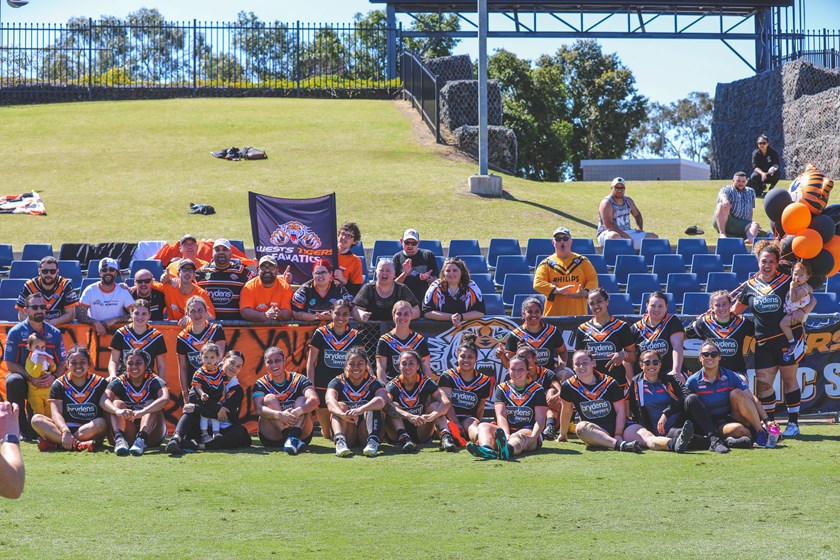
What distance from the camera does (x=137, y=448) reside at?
29.1 ft

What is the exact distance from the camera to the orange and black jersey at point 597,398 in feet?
30.5

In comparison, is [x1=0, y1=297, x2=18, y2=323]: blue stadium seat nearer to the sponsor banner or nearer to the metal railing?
the sponsor banner

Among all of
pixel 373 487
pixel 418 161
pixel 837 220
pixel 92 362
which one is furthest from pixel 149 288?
pixel 418 161

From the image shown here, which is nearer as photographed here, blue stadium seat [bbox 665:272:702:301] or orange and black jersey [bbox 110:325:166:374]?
orange and black jersey [bbox 110:325:166:374]

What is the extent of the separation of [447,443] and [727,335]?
3124 mm

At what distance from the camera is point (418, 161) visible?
22.8 m

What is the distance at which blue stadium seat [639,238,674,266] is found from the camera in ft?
49.0

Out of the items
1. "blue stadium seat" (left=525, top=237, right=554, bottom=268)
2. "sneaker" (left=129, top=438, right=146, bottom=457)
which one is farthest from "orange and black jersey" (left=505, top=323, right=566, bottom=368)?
"blue stadium seat" (left=525, top=237, right=554, bottom=268)

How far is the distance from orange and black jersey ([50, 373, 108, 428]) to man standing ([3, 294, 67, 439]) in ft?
1.73

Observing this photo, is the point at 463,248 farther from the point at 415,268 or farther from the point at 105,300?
the point at 105,300

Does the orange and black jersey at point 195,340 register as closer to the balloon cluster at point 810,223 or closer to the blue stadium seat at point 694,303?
the blue stadium seat at point 694,303

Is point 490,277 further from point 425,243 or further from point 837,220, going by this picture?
point 837,220

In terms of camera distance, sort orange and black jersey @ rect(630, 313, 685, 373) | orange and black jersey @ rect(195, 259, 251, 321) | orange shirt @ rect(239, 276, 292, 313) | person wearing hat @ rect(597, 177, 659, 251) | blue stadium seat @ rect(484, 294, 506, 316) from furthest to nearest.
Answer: person wearing hat @ rect(597, 177, 659, 251) < blue stadium seat @ rect(484, 294, 506, 316) < orange and black jersey @ rect(195, 259, 251, 321) < orange shirt @ rect(239, 276, 292, 313) < orange and black jersey @ rect(630, 313, 685, 373)

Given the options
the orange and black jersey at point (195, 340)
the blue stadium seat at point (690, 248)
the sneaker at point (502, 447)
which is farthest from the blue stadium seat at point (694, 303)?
the orange and black jersey at point (195, 340)
